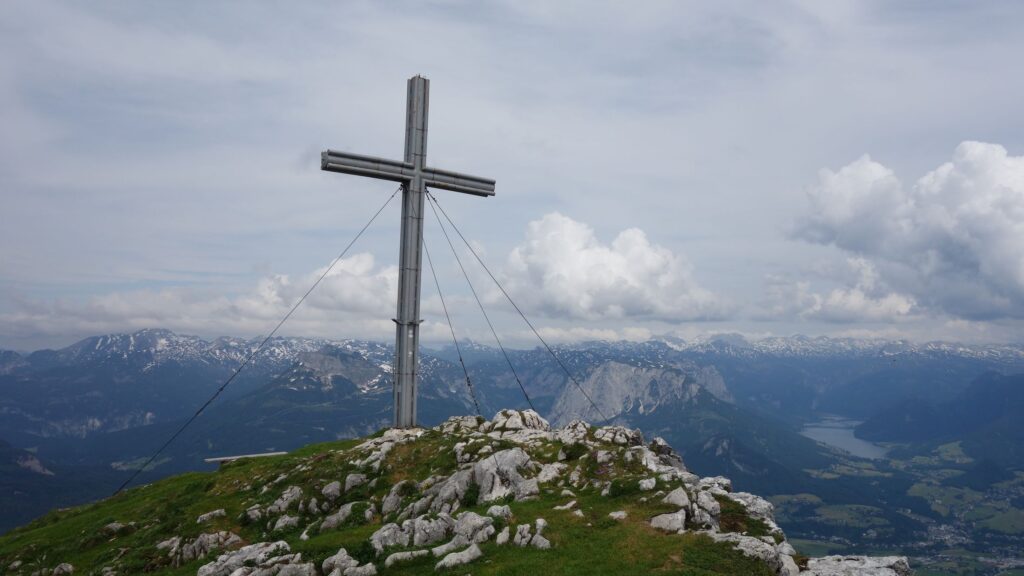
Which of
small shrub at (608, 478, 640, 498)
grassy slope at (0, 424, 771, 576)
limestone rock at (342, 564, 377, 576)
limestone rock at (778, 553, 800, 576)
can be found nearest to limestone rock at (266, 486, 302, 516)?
grassy slope at (0, 424, 771, 576)

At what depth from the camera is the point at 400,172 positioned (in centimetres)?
4934

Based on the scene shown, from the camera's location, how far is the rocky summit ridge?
83.1 feet

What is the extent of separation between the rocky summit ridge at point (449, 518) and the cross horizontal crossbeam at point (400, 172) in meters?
21.3

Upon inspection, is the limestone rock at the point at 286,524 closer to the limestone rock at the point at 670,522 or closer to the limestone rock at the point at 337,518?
the limestone rock at the point at 337,518

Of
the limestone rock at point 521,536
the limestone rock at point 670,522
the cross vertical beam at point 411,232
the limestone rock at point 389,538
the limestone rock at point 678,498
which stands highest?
the cross vertical beam at point 411,232

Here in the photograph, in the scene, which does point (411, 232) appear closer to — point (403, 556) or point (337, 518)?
point (337, 518)

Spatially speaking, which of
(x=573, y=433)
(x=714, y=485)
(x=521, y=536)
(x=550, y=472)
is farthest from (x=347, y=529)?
(x=714, y=485)

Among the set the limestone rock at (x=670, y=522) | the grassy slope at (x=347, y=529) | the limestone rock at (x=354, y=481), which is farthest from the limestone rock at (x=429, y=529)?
the limestone rock at (x=354, y=481)

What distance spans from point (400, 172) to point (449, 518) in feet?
99.1

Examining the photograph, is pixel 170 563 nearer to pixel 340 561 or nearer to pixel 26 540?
pixel 340 561

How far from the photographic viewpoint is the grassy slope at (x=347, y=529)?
80.3 feet

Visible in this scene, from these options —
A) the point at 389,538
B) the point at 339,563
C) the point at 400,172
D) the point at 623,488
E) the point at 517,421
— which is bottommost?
the point at 339,563

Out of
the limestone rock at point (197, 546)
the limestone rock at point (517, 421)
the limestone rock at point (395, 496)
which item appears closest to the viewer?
the limestone rock at point (197, 546)

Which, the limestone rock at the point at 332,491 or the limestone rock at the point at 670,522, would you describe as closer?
the limestone rock at the point at 670,522
